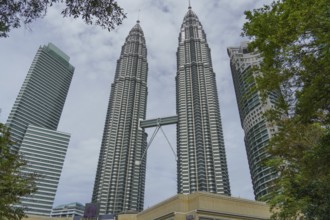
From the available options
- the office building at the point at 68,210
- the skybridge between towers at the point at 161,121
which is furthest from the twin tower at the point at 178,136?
the office building at the point at 68,210

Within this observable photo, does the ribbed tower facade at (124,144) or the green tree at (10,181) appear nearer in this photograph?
the green tree at (10,181)

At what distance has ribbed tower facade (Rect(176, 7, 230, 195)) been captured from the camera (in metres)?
122

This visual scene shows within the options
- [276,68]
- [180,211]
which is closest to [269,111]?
[276,68]

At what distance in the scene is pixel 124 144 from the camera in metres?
129

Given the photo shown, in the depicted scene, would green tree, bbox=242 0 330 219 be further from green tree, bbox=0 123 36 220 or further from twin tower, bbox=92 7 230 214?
twin tower, bbox=92 7 230 214

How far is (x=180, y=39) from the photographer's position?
15825 cm

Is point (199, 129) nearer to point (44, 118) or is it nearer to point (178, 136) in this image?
point (178, 136)

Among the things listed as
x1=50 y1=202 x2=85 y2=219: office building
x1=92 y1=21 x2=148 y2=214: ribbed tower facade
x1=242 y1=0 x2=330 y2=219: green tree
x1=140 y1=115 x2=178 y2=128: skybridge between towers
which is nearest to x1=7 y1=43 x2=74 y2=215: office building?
x1=50 y1=202 x2=85 y2=219: office building

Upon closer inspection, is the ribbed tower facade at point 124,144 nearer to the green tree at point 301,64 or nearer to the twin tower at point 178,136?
the twin tower at point 178,136

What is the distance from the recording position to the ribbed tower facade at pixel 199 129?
122 meters

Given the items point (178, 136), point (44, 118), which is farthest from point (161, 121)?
point (44, 118)

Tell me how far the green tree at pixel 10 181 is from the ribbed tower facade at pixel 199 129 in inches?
4258

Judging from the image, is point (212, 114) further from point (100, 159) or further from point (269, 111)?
point (269, 111)

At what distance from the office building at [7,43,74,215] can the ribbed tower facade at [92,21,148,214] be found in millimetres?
37432
